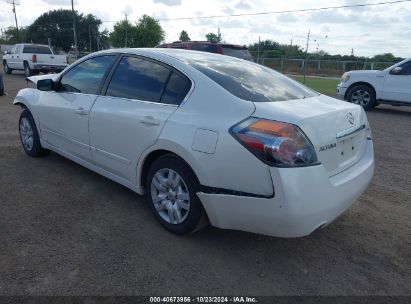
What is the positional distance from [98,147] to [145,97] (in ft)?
2.89

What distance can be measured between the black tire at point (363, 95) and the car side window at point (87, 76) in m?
9.44

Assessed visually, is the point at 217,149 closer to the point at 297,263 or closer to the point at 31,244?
the point at 297,263

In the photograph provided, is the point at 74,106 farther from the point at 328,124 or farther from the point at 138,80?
the point at 328,124

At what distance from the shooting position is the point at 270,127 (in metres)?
2.69

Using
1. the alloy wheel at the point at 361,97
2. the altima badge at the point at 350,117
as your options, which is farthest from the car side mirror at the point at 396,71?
the altima badge at the point at 350,117

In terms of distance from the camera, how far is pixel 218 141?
2820 millimetres

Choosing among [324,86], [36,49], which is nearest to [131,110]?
[36,49]

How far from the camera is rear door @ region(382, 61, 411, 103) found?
10844mm

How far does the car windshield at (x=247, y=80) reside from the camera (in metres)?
3.19

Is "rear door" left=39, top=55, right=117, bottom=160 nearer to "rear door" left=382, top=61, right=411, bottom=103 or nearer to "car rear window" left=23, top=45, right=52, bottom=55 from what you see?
"rear door" left=382, top=61, right=411, bottom=103

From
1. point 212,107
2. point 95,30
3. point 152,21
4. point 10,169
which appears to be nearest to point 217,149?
point 212,107

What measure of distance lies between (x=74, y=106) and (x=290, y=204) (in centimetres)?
287

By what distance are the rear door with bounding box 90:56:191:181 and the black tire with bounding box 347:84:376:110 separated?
954cm

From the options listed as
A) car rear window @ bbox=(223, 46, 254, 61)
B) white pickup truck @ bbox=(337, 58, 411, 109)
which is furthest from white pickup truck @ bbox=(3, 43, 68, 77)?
white pickup truck @ bbox=(337, 58, 411, 109)
